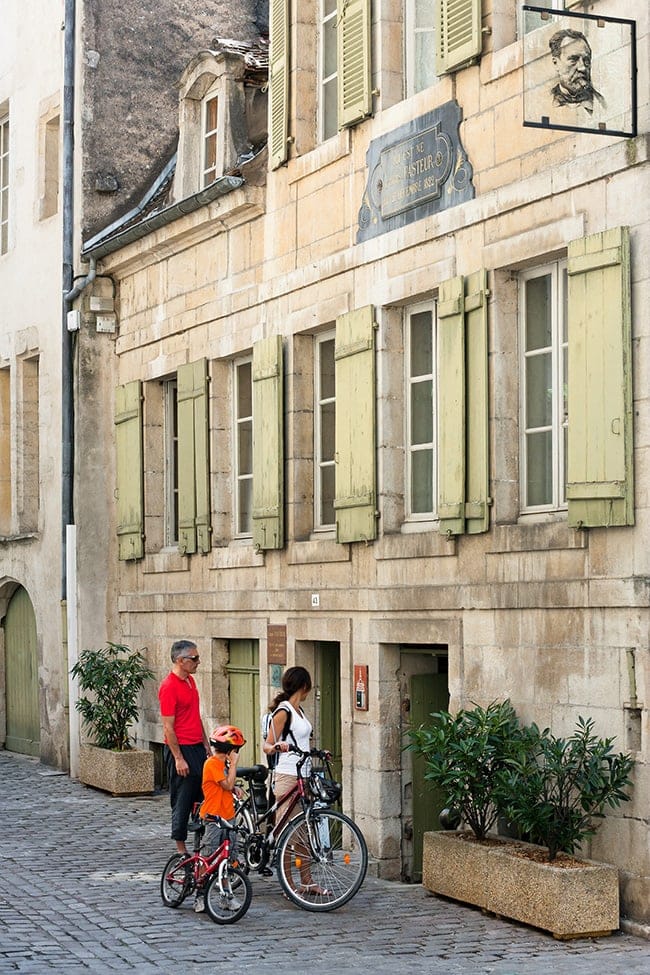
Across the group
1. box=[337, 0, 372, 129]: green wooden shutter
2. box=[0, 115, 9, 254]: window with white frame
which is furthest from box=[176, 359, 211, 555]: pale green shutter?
box=[0, 115, 9, 254]: window with white frame

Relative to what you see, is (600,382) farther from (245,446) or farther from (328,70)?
(245,446)

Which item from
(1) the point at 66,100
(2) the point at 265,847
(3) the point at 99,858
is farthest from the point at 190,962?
(1) the point at 66,100

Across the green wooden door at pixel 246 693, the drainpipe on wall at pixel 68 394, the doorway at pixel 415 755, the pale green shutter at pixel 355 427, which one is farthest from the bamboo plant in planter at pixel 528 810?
the drainpipe on wall at pixel 68 394

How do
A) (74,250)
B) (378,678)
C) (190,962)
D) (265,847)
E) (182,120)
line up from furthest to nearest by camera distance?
(74,250) < (182,120) < (378,678) < (265,847) < (190,962)

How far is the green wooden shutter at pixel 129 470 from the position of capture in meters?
17.2

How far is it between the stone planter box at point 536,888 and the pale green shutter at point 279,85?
623 cm

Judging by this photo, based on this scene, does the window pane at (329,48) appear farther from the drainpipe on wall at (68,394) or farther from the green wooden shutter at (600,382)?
the drainpipe on wall at (68,394)

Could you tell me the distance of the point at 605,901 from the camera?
9.62 metres

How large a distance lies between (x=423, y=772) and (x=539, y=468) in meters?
2.71

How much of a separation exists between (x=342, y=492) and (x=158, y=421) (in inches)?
179

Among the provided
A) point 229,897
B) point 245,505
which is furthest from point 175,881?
point 245,505

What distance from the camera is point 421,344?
12656 mm

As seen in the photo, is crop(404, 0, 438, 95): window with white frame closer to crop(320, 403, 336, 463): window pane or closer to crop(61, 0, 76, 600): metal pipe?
crop(320, 403, 336, 463): window pane

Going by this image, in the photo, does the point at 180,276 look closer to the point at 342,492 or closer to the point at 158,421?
the point at 158,421
